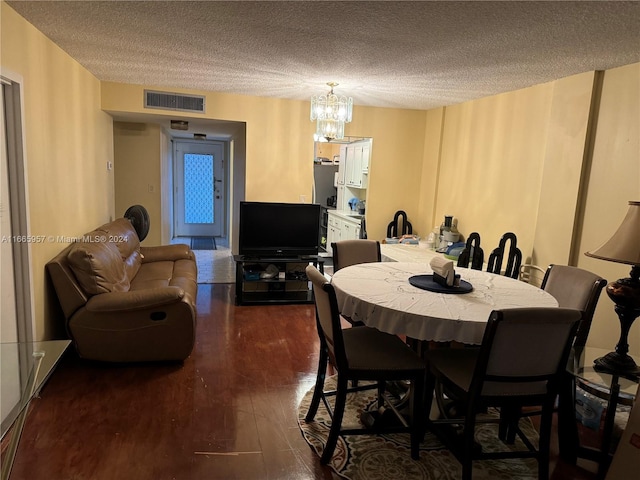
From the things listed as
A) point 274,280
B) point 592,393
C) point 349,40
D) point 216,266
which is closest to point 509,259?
point 592,393

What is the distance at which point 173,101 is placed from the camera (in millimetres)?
4562

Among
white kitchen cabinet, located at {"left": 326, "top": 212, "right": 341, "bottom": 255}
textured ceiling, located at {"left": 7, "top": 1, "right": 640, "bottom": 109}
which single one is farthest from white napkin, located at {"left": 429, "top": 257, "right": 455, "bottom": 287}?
white kitchen cabinet, located at {"left": 326, "top": 212, "right": 341, "bottom": 255}

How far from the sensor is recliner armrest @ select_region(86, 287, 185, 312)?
292 centimetres

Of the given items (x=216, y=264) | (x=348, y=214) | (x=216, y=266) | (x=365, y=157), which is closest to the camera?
(x=365, y=157)

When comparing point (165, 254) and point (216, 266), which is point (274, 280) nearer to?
point (165, 254)

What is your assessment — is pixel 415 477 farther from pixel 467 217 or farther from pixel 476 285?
pixel 467 217

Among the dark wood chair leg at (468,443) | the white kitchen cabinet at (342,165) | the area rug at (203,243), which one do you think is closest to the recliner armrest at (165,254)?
the area rug at (203,243)

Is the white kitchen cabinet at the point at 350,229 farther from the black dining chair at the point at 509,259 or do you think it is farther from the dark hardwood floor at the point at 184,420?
the dark hardwood floor at the point at 184,420

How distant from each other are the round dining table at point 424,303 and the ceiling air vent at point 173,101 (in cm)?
282

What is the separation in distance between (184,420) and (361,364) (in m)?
1.12

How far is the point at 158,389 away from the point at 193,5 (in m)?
2.30

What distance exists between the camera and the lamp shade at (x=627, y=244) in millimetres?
2105

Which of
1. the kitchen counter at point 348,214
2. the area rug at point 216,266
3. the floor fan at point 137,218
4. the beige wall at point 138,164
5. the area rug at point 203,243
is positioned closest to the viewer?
the floor fan at point 137,218

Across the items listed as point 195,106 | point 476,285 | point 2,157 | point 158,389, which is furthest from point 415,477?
point 195,106
